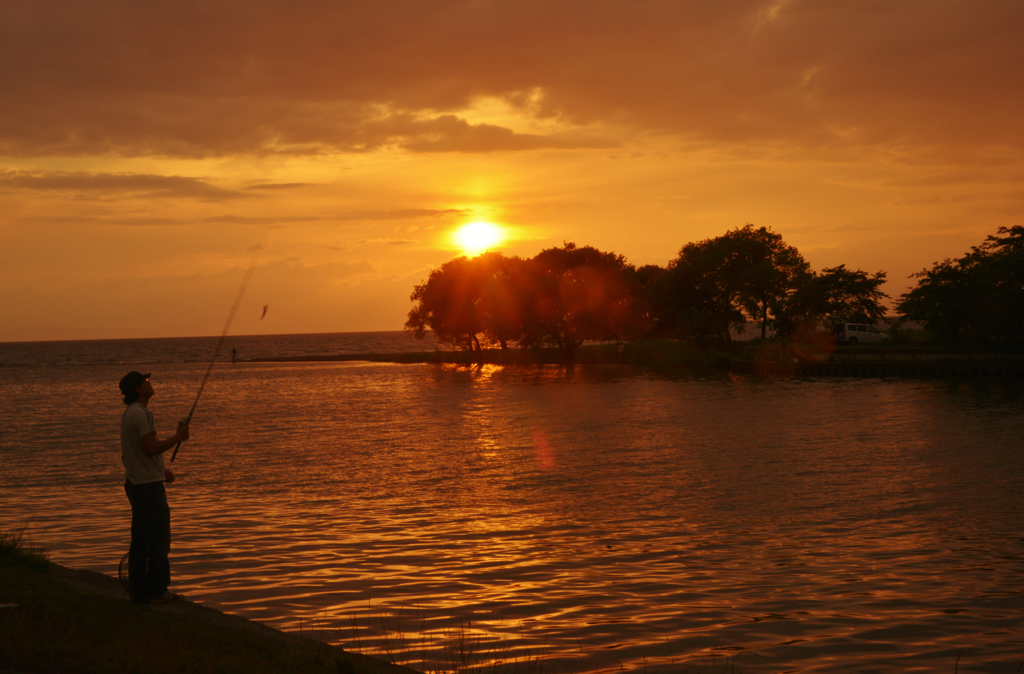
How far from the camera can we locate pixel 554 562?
40.4ft

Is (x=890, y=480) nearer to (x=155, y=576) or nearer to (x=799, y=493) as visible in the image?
(x=799, y=493)

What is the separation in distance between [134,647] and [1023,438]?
27169mm

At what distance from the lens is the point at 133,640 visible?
285 inches

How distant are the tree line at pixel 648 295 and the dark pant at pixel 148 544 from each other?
83.2 metres

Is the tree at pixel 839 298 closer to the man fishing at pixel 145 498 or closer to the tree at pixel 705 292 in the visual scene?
the tree at pixel 705 292

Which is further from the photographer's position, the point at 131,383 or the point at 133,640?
the point at 131,383

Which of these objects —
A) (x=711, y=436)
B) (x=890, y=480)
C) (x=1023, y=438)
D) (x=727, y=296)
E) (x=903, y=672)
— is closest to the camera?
(x=903, y=672)

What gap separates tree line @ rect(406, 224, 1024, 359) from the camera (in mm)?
88688

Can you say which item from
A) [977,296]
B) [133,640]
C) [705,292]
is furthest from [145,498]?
[705,292]

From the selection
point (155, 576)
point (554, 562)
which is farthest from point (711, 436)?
point (155, 576)

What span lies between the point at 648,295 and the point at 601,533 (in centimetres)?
8662

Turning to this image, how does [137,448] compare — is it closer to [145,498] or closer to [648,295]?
[145,498]

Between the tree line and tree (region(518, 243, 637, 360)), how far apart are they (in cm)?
12

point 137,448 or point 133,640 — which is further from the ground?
point 137,448
